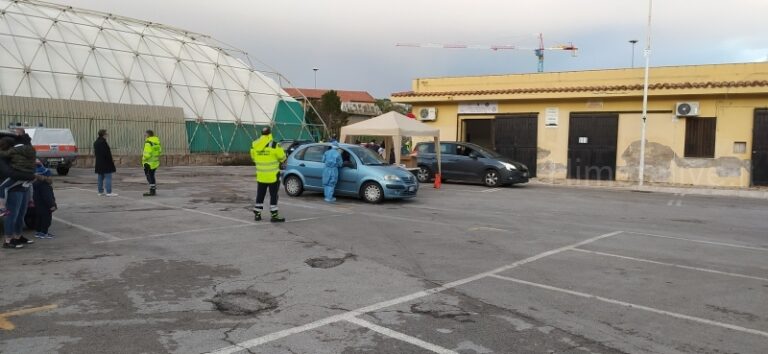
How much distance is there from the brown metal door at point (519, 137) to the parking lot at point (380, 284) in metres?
12.4

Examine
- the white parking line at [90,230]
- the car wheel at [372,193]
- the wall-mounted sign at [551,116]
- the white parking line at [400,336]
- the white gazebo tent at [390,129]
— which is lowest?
the white parking line at [400,336]

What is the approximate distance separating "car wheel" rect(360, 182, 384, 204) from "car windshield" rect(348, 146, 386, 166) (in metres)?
0.59

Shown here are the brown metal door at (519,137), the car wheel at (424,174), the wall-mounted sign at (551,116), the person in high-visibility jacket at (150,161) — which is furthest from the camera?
the brown metal door at (519,137)

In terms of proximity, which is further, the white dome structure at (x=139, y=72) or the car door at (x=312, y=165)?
the white dome structure at (x=139, y=72)

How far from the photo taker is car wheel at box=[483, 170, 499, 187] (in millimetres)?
19094

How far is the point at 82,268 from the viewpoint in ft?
21.6

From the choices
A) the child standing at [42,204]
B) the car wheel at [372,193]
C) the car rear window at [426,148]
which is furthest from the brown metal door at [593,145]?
the child standing at [42,204]

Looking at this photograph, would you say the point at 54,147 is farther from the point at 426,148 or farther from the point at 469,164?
the point at 469,164

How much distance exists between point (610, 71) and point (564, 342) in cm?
2037

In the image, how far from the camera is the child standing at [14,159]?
296 inches

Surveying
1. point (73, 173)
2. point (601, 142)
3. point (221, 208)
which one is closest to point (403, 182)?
point (221, 208)

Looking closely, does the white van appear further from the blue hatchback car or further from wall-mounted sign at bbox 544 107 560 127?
wall-mounted sign at bbox 544 107 560 127

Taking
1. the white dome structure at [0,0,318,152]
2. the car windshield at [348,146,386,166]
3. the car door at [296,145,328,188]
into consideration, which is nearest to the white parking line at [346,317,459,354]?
the car windshield at [348,146,386,166]

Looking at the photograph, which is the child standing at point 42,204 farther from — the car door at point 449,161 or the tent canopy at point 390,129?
the car door at point 449,161
